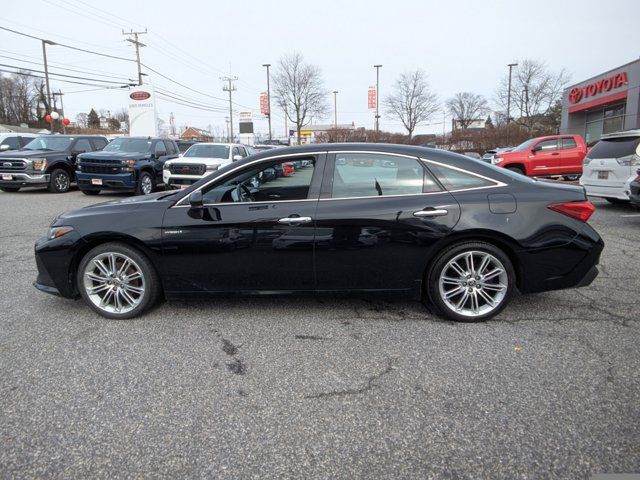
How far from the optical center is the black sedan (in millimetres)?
3625

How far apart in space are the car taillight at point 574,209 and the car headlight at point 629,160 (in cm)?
671

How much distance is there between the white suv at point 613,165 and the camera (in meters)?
8.96

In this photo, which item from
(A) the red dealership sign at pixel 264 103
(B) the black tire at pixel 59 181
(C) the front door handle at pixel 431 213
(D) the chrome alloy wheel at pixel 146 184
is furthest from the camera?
(A) the red dealership sign at pixel 264 103

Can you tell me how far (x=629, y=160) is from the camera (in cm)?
895

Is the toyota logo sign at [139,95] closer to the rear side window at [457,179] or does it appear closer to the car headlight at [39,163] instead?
the car headlight at [39,163]

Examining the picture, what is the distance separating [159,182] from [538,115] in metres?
46.0

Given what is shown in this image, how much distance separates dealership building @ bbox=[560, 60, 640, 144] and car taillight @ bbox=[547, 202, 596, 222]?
1021 inches

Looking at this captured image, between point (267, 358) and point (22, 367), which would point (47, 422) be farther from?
point (267, 358)

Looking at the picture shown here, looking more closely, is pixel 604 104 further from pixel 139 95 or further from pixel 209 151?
pixel 139 95

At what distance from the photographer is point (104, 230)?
3.75m

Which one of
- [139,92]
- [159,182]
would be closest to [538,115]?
[139,92]

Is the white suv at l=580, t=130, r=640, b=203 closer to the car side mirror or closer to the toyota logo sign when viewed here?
the car side mirror

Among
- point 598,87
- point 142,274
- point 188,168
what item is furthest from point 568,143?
point 598,87

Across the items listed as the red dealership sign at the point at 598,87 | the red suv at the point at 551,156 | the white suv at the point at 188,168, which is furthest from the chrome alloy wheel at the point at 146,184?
the red dealership sign at the point at 598,87
